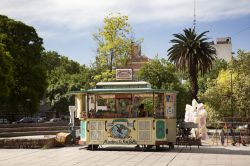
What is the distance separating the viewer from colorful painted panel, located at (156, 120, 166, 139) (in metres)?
23.6

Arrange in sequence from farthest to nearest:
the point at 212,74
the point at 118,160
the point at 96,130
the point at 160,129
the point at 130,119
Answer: the point at 212,74 < the point at 96,130 < the point at 130,119 < the point at 160,129 < the point at 118,160

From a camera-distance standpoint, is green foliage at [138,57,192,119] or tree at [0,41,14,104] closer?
tree at [0,41,14,104]

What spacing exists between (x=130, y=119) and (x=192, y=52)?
33.5m

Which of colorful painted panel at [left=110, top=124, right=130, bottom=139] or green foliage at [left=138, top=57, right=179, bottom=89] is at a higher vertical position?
green foliage at [left=138, top=57, right=179, bottom=89]

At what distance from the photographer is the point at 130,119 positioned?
78.7 feet

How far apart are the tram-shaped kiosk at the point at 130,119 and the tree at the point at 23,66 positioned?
34.7 metres

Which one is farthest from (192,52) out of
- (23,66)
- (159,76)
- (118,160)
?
(118,160)

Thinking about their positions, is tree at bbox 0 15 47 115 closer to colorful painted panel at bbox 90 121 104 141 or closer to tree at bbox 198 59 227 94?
tree at bbox 198 59 227 94

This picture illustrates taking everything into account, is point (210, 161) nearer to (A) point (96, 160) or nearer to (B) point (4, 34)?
(A) point (96, 160)

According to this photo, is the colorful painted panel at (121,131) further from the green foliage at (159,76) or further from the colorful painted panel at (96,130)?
the green foliage at (159,76)

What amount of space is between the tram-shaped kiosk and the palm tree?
29.9 meters

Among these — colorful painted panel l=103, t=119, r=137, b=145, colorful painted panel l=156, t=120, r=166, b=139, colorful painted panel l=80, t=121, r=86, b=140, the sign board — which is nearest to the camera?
colorful painted panel l=156, t=120, r=166, b=139

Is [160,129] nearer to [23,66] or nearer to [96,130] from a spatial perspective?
[96,130]

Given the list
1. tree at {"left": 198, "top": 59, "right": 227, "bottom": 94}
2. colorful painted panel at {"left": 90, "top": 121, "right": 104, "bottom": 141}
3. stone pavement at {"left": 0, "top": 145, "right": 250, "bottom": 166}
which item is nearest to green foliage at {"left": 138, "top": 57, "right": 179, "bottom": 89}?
tree at {"left": 198, "top": 59, "right": 227, "bottom": 94}
